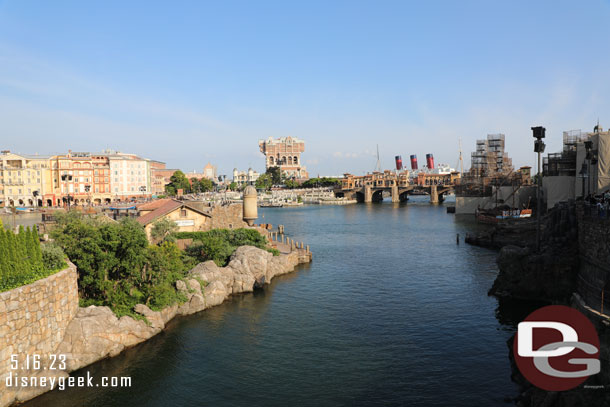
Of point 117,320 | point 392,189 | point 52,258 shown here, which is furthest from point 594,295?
point 392,189

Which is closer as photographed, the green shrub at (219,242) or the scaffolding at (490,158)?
the green shrub at (219,242)

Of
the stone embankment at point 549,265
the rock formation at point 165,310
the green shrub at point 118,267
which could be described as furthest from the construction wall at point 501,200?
the green shrub at point 118,267

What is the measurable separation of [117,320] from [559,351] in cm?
2294

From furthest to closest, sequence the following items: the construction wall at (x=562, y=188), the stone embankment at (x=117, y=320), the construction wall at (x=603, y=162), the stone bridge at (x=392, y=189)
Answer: the stone bridge at (x=392, y=189) → the construction wall at (x=562, y=188) → the construction wall at (x=603, y=162) → the stone embankment at (x=117, y=320)

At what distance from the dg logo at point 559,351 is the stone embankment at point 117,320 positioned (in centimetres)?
2066

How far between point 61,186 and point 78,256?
104 m

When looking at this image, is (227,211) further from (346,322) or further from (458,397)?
(458,397)

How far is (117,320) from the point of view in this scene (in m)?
24.8

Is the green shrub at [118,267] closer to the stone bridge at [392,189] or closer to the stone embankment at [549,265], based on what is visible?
the stone embankment at [549,265]

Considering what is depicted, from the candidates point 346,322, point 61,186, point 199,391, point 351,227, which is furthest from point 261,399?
point 61,186

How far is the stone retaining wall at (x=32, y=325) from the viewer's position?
17.8 meters

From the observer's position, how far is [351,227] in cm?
8962

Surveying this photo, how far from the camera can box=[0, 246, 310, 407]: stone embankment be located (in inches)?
756

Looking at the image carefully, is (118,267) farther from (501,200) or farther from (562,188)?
(501,200)
